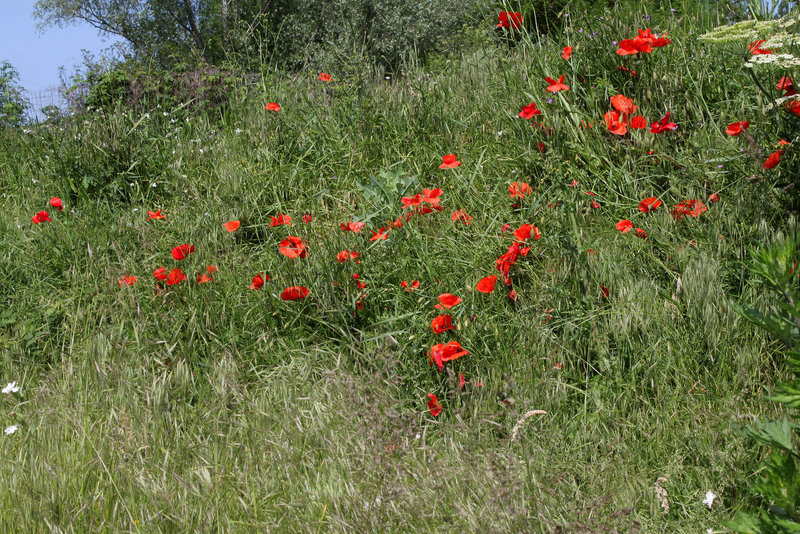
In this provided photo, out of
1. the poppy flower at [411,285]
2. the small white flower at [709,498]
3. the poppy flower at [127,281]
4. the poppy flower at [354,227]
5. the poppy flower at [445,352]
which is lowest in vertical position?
the small white flower at [709,498]

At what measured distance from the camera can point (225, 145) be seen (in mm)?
4273

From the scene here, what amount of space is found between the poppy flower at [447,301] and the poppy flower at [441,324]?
0.04 metres

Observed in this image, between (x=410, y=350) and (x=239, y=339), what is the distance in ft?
2.45

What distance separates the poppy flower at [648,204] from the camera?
2850 mm

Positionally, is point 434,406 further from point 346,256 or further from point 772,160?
point 772,160

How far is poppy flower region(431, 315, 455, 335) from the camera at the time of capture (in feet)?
7.69

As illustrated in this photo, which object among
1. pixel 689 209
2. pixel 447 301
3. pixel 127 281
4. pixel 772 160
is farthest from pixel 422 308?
pixel 772 160

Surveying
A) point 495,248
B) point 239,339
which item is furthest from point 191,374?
point 495,248

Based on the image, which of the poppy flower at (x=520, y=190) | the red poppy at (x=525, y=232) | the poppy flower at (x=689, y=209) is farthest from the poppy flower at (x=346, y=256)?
the poppy flower at (x=689, y=209)

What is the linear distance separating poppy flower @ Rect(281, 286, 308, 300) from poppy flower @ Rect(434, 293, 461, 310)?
584mm

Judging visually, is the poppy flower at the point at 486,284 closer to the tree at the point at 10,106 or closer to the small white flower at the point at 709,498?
the small white flower at the point at 709,498

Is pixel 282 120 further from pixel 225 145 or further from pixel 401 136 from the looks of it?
pixel 401 136

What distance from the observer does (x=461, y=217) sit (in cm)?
304

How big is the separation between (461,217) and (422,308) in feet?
2.05
